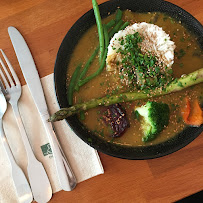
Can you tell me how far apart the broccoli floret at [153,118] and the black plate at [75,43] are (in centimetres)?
10

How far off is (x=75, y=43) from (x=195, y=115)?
868 mm

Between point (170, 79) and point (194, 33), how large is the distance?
0.35 m

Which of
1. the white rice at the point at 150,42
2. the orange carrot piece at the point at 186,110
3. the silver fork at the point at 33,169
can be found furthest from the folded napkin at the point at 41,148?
the orange carrot piece at the point at 186,110

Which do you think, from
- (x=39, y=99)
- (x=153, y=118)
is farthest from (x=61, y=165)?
(x=153, y=118)

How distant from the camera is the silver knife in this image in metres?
1.74

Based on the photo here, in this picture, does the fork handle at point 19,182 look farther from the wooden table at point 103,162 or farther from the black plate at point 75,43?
the black plate at point 75,43

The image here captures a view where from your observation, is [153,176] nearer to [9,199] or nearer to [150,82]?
[150,82]

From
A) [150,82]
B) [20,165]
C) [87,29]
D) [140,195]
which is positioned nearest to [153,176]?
[140,195]

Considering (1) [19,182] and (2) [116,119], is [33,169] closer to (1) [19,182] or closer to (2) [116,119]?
(1) [19,182]

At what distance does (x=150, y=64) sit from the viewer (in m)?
1.66

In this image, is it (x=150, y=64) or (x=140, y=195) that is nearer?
(x=150, y=64)

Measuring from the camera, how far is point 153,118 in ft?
5.34

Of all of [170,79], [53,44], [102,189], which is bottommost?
[102,189]

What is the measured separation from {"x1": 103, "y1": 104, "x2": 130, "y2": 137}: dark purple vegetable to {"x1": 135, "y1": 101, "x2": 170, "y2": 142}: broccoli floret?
0.10 metres
